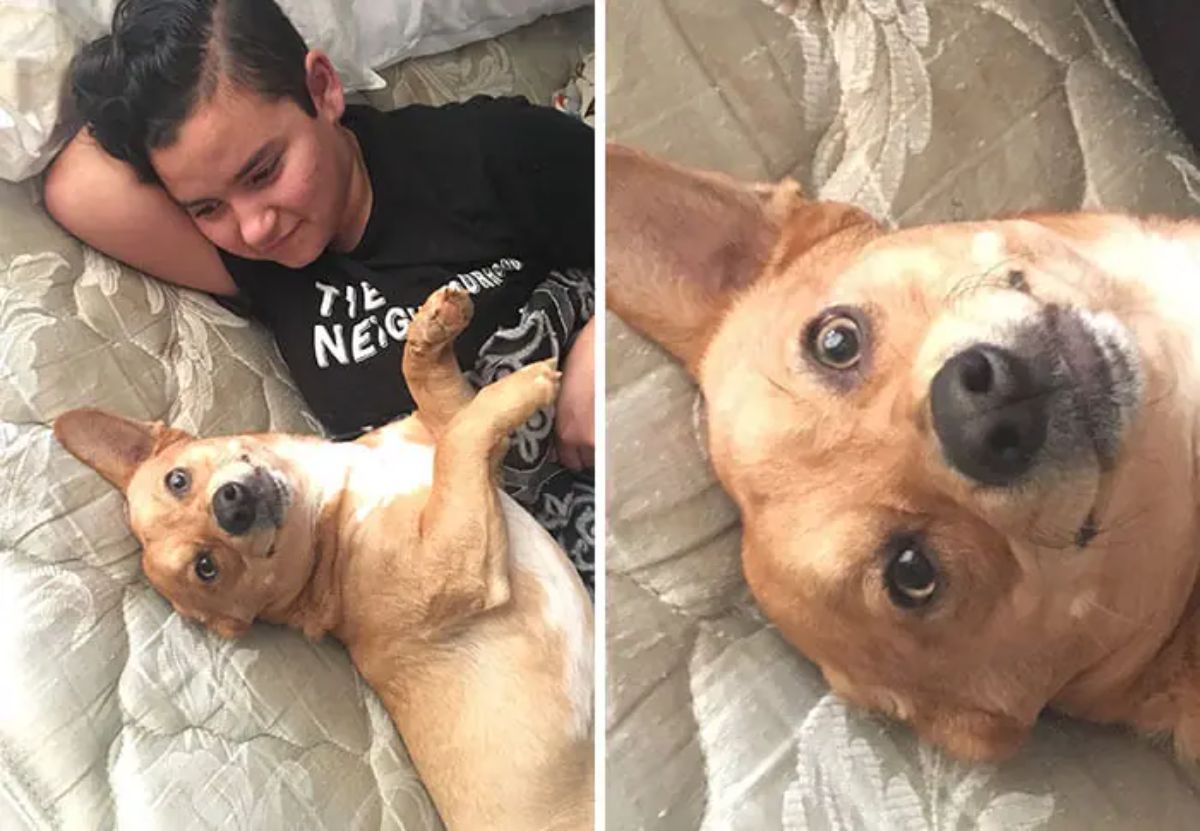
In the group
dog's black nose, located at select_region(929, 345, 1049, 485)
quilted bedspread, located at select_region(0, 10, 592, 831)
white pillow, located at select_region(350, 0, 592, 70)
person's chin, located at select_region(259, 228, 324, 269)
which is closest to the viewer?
dog's black nose, located at select_region(929, 345, 1049, 485)

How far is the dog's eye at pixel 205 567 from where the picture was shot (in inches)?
27.3

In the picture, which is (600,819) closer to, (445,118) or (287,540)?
(287,540)

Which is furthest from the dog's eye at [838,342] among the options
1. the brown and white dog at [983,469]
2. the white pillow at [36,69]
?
the white pillow at [36,69]

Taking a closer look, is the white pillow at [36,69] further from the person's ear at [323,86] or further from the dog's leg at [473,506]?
the dog's leg at [473,506]

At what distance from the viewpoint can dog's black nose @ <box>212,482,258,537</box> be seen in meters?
0.70

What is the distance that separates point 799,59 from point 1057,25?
135 mm

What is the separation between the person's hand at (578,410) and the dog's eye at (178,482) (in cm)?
22

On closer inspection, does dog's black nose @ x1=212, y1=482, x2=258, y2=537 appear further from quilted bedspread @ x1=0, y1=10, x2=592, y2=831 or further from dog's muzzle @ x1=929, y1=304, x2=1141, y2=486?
dog's muzzle @ x1=929, y1=304, x2=1141, y2=486

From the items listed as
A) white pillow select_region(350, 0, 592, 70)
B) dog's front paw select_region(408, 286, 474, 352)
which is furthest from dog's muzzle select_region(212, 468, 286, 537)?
white pillow select_region(350, 0, 592, 70)

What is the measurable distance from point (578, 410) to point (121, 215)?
0.32 meters

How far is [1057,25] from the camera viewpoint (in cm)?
64

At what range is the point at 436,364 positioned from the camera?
0.73 meters

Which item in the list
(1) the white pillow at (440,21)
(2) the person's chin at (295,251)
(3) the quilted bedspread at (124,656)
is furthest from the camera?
(1) the white pillow at (440,21)

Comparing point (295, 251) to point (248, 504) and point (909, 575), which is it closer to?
point (248, 504)
